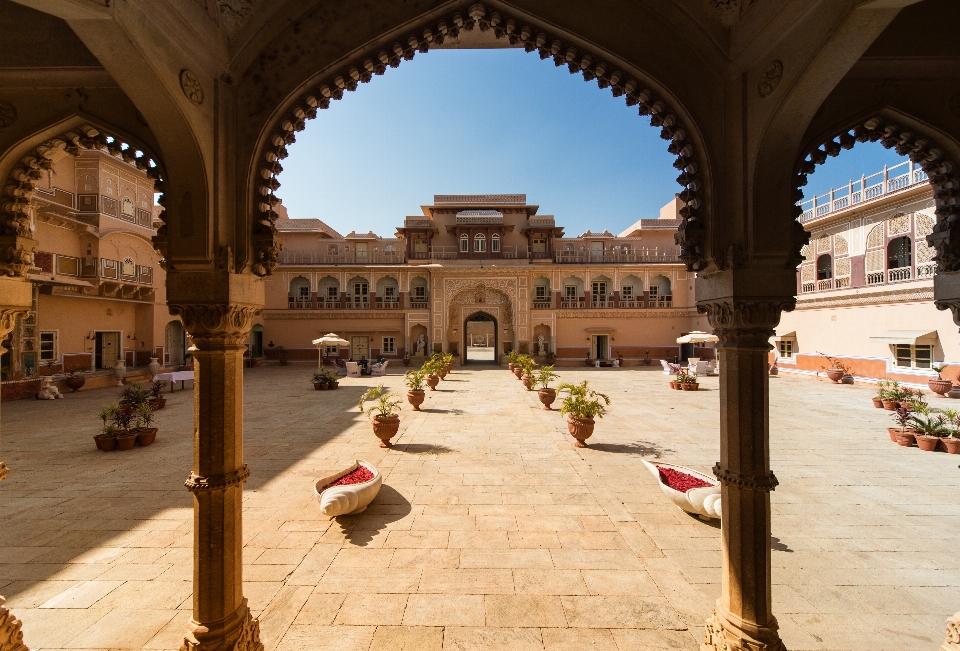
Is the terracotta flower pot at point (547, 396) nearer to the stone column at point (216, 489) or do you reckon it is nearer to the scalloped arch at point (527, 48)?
the scalloped arch at point (527, 48)

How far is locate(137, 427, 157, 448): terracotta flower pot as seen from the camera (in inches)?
361

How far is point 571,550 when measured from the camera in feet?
15.8

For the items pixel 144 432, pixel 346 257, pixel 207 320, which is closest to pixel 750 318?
pixel 207 320

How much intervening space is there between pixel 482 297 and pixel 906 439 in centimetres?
2251

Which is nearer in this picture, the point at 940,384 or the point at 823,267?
the point at 940,384

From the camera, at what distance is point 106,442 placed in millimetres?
8797

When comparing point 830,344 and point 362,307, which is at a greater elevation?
point 362,307

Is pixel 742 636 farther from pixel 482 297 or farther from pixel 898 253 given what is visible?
pixel 482 297

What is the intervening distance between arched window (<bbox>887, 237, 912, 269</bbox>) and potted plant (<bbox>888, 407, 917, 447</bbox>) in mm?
13902

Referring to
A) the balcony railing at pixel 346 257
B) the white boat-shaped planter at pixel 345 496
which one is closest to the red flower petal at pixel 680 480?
the white boat-shaped planter at pixel 345 496

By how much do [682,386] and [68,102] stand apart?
1912 cm

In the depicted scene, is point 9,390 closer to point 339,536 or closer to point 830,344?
point 339,536

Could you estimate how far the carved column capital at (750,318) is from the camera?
303cm

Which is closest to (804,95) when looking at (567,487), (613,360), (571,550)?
(571,550)
